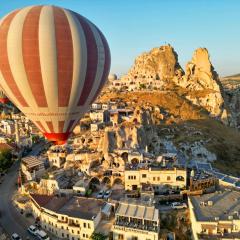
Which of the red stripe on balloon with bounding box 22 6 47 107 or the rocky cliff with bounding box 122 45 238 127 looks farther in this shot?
the rocky cliff with bounding box 122 45 238 127

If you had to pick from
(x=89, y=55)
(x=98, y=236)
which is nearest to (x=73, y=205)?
(x=98, y=236)

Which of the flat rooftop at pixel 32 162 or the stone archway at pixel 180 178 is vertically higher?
the stone archway at pixel 180 178

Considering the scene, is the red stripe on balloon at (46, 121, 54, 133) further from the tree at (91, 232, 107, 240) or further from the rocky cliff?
the rocky cliff

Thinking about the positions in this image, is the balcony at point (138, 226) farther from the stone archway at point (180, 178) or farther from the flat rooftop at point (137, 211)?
the stone archway at point (180, 178)

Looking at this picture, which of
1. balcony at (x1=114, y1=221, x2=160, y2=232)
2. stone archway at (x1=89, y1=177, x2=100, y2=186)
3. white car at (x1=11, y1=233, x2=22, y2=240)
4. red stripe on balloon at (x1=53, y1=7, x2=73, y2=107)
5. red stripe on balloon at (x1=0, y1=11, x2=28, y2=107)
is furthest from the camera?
stone archway at (x1=89, y1=177, x2=100, y2=186)

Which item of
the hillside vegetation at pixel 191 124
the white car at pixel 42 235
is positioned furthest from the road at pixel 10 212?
the hillside vegetation at pixel 191 124

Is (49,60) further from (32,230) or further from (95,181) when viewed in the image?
(95,181)

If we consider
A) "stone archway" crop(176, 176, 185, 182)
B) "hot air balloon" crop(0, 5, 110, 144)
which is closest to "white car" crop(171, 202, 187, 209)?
"stone archway" crop(176, 176, 185, 182)
